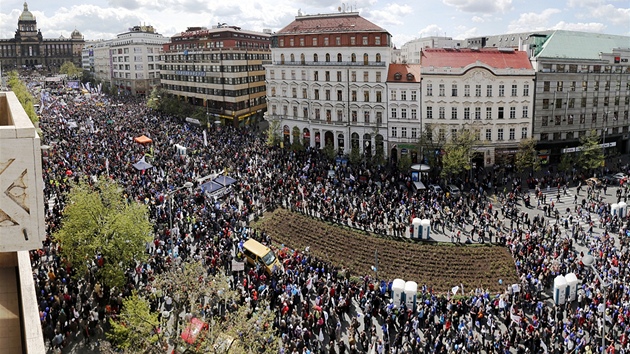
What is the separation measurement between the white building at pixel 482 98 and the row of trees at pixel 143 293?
123 ft

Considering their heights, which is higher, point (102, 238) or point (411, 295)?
point (102, 238)

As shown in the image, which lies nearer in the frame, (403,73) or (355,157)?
(355,157)

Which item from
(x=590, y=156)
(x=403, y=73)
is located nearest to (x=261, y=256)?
(x=403, y=73)

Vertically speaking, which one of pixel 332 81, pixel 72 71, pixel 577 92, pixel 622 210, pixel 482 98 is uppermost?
pixel 72 71

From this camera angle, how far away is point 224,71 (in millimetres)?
87188

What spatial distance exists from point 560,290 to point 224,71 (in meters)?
68.3

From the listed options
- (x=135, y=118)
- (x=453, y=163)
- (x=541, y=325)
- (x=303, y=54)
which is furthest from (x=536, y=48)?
(x=135, y=118)

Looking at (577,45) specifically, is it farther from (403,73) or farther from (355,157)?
(355,157)

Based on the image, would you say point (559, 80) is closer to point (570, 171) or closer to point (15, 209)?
point (570, 171)

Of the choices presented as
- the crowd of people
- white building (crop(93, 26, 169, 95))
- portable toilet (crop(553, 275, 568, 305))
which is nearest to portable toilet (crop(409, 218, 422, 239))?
the crowd of people

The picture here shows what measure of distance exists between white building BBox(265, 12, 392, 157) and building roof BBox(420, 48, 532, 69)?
5.18 metres

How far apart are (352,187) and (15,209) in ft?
135

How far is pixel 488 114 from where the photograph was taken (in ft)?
193

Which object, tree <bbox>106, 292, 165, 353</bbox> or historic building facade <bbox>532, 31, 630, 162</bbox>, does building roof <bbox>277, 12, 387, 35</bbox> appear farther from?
tree <bbox>106, 292, 165, 353</bbox>
